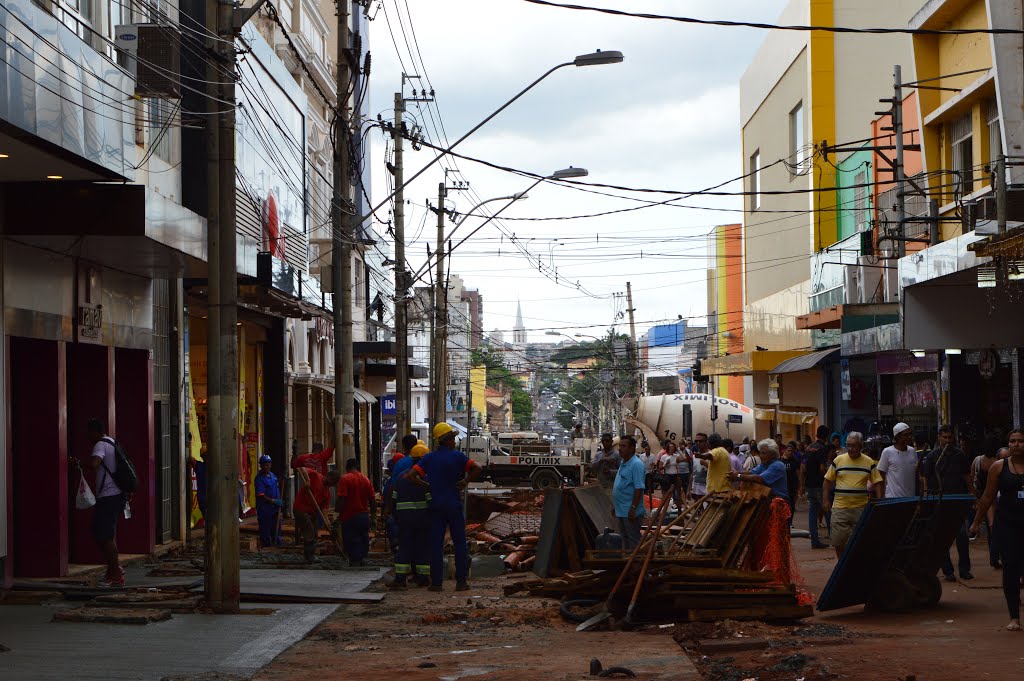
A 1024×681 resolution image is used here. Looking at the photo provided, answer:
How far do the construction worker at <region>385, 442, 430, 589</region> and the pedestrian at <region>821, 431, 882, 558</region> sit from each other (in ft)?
14.8

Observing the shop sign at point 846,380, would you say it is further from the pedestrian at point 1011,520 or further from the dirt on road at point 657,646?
the pedestrian at point 1011,520

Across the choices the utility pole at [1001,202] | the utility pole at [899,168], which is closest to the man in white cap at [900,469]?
the utility pole at [1001,202]

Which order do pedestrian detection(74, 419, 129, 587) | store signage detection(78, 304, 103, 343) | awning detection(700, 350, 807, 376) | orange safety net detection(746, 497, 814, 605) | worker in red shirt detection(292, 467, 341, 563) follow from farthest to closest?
awning detection(700, 350, 807, 376)
worker in red shirt detection(292, 467, 341, 563)
store signage detection(78, 304, 103, 343)
pedestrian detection(74, 419, 129, 587)
orange safety net detection(746, 497, 814, 605)

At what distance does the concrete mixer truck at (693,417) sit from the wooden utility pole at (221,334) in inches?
1817

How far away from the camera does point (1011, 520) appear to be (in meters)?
11.3

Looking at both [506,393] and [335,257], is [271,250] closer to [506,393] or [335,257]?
[335,257]

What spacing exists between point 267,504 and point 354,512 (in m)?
3.37

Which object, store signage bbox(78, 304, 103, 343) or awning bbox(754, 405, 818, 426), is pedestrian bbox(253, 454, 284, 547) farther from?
awning bbox(754, 405, 818, 426)

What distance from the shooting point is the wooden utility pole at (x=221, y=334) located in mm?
12031

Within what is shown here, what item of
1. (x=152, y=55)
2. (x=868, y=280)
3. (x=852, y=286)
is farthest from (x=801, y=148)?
(x=152, y=55)

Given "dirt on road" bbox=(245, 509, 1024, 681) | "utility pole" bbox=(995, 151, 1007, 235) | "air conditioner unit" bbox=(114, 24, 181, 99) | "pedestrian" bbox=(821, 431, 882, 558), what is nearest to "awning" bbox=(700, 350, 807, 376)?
"utility pole" bbox=(995, 151, 1007, 235)

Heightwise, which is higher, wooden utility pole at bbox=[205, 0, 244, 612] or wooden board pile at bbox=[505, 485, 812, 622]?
wooden utility pole at bbox=[205, 0, 244, 612]

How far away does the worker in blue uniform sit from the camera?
19641mm

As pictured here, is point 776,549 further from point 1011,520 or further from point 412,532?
point 412,532
